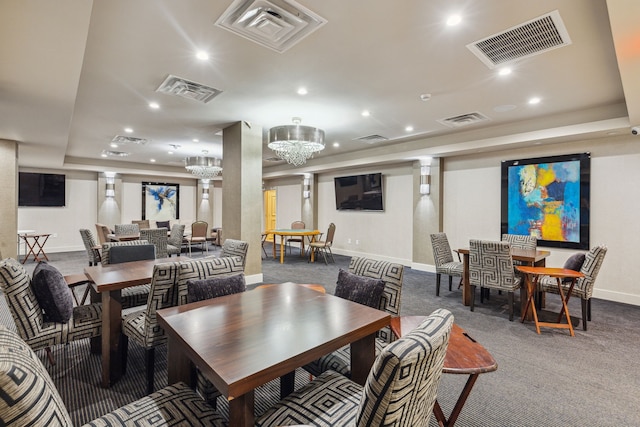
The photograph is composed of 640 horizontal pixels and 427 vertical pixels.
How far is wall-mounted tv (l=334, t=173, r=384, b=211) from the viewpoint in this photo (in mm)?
7465

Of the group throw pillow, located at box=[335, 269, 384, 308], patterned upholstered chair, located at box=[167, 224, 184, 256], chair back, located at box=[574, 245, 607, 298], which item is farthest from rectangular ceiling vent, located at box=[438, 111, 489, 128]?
patterned upholstered chair, located at box=[167, 224, 184, 256]

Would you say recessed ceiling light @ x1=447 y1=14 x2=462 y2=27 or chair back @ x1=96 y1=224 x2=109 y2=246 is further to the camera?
chair back @ x1=96 y1=224 x2=109 y2=246

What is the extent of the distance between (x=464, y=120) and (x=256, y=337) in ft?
15.4

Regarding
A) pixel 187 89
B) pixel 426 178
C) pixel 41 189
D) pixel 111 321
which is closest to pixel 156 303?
pixel 111 321

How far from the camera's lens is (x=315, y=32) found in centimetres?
241

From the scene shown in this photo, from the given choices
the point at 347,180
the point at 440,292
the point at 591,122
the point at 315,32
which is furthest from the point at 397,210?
the point at 315,32

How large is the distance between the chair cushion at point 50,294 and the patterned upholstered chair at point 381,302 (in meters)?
1.79

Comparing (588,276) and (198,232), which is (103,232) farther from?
(588,276)

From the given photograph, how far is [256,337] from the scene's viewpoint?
1.36 meters

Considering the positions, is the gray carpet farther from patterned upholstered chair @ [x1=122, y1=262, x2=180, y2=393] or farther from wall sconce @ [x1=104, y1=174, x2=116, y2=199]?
wall sconce @ [x1=104, y1=174, x2=116, y2=199]

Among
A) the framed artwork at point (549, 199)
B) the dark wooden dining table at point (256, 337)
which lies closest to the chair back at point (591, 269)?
the framed artwork at point (549, 199)

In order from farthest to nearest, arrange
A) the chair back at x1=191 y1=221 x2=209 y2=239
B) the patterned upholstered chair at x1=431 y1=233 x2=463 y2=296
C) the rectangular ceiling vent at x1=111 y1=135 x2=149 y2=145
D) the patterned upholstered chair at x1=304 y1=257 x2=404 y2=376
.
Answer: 1. the chair back at x1=191 y1=221 x2=209 y2=239
2. the rectangular ceiling vent at x1=111 y1=135 x2=149 y2=145
3. the patterned upholstered chair at x1=431 y1=233 x2=463 y2=296
4. the patterned upholstered chair at x1=304 y1=257 x2=404 y2=376

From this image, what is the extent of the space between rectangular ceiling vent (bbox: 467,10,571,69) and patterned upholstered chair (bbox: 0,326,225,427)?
326 centimetres

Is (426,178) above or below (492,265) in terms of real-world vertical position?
above
